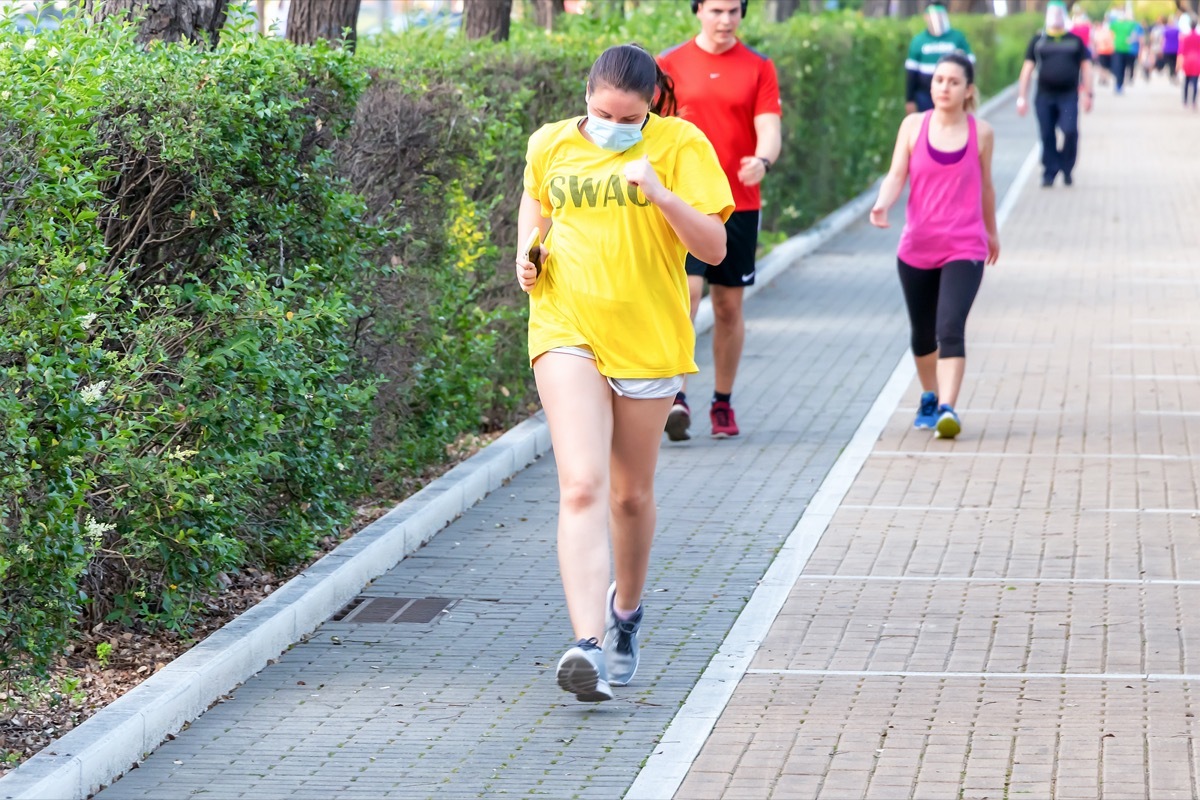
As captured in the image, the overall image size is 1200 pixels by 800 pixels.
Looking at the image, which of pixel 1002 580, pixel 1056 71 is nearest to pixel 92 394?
pixel 1002 580

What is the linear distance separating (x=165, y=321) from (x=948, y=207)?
4.64m

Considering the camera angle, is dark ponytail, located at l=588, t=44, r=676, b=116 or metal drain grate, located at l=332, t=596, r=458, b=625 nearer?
dark ponytail, located at l=588, t=44, r=676, b=116

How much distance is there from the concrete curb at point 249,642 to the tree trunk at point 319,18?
8.99ft

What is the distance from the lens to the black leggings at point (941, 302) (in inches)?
383

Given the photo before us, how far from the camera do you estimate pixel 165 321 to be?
20.6ft

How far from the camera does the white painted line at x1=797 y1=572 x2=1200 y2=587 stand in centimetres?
716

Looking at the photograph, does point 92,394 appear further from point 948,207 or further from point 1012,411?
point 1012,411

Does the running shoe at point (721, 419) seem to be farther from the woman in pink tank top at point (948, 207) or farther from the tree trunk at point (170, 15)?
the tree trunk at point (170, 15)

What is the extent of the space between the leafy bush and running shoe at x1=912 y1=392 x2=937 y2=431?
3433 millimetres

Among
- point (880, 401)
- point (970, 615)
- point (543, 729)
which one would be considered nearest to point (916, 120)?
point (880, 401)

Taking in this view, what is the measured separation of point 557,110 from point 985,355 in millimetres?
3231

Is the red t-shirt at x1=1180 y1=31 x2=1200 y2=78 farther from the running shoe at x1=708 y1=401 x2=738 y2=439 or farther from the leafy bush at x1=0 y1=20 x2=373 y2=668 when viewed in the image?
the leafy bush at x1=0 y1=20 x2=373 y2=668

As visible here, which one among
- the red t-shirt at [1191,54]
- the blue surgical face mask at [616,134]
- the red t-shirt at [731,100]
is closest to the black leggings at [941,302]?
the red t-shirt at [731,100]

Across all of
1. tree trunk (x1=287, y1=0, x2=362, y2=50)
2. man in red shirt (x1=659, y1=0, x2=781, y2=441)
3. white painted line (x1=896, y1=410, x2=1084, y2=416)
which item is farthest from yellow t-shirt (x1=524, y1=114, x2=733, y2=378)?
tree trunk (x1=287, y1=0, x2=362, y2=50)
